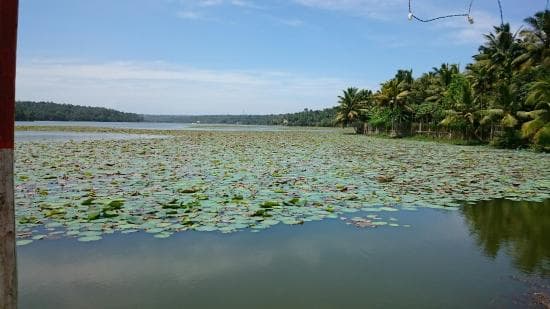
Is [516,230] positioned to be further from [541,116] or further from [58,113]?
[58,113]

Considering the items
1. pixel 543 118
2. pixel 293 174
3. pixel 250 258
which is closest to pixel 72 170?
pixel 293 174

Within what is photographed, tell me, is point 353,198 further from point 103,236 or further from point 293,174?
point 103,236

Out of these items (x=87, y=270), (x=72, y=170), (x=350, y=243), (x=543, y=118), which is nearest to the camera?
(x=87, y=270)

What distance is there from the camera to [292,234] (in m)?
6.09

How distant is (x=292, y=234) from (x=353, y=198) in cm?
280

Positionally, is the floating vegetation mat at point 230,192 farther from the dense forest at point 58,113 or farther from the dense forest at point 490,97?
the dense forest at point 58,113

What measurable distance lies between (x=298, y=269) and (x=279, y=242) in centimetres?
97

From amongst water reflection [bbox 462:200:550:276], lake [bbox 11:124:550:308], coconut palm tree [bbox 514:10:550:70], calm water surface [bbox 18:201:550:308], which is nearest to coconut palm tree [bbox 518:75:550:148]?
coconut palm tree [bbox 514:10:550:70]

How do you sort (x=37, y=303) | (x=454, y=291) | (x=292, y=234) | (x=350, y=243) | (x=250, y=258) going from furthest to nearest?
(x=292, y=234)
(x=350, y=243)
(x=250, y=258)
(x=454, y=291)
(x=37, y=303)

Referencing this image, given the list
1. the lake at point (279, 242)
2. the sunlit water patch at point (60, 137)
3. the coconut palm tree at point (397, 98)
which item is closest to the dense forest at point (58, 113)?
the sunlit water patch at point (60, 137)

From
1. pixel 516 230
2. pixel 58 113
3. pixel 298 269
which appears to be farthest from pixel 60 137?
pixel 58 113

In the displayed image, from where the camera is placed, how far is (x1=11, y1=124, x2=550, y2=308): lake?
4078 mm

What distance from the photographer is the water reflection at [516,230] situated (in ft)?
17.2

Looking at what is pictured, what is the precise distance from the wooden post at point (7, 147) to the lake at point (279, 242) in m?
1.76
